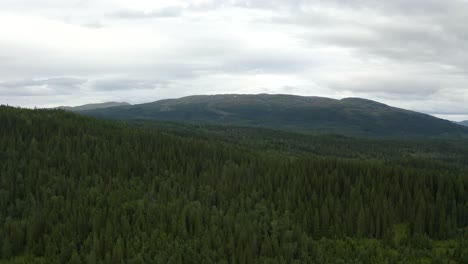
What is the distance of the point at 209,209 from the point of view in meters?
33.2

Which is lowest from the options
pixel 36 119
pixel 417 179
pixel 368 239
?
pixel 368 239

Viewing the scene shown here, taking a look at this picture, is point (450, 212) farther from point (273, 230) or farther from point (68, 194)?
point (68, 194)

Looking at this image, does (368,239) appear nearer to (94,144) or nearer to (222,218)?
(222,218)

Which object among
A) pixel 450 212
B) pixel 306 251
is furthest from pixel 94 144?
pixel 450 212

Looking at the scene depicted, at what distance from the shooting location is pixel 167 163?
47.7 meters

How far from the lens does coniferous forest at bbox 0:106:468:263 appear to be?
83.1 ft

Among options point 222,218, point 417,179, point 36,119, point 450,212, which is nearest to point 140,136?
point 36,119

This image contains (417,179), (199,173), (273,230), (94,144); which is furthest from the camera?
(94,144)

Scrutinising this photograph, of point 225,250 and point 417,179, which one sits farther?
point 417,179

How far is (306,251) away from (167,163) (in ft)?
83.6

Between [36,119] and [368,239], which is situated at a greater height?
[36,119]

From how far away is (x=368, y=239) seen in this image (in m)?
28.7

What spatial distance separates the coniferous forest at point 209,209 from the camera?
83.1ft

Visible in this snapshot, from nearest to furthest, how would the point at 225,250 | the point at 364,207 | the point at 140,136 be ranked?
1. the point at 225,250
2. the point at 364,207
3. the point at 140,136
